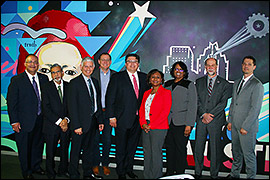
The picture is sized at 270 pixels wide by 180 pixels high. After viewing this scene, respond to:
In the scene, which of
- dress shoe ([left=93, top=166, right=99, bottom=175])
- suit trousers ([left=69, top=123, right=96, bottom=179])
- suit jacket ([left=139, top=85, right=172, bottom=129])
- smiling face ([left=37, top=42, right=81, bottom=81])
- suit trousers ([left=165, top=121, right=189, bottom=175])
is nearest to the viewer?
suit jacket ([left=139, top=85, right=172, bottom=129])

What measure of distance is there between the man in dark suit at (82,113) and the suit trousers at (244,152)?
2220 millimetres

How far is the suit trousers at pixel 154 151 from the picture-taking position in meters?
3.31

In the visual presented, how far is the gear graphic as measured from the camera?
3.88 metres

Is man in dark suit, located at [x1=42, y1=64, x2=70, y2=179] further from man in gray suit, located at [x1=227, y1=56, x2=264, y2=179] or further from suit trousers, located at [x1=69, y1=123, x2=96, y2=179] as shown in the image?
man in gray suit, located at [x1=227, y1=56, x2=264, y2=179]

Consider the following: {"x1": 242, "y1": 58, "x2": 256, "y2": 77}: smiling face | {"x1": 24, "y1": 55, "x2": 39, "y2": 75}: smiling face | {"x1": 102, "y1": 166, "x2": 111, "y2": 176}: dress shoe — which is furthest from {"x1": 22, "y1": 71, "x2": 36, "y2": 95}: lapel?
{"x1": 242, "y1": 58, "x2": 256, "y2": 77}: smiling face

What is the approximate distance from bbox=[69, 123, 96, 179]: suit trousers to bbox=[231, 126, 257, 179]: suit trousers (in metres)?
2.25

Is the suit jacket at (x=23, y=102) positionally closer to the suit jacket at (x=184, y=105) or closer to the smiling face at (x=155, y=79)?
the smiling face at (x=155, y=79)

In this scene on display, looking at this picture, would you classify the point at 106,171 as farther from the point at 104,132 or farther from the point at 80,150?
the point at 80,150

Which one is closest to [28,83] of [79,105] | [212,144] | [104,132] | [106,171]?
[79,105]

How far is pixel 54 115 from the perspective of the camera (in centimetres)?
346

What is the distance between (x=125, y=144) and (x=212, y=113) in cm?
144

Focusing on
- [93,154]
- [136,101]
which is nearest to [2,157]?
[93,154]

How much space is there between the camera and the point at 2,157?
4.62 metres

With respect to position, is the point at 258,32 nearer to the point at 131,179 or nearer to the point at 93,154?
the point at 131,179
